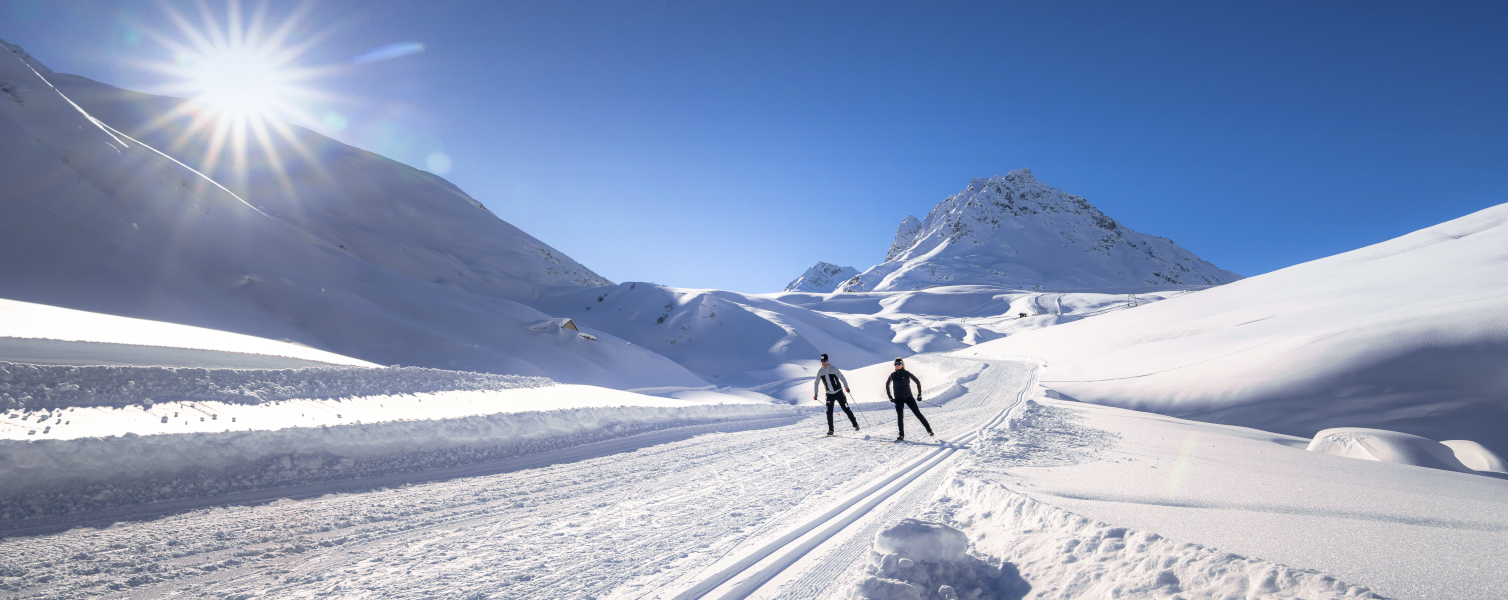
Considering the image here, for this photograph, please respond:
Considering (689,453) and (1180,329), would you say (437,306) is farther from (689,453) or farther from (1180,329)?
(1180,329)

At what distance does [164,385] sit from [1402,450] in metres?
19.7

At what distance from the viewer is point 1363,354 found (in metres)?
13.9

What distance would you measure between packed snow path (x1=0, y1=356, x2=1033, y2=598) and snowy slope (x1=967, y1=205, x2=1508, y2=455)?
13.0 meters

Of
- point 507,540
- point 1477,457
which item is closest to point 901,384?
point 507,540

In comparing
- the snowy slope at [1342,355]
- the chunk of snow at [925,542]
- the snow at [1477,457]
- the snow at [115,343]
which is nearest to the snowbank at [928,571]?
the chunk of snow at [925,542]

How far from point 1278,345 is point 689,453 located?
18.5m

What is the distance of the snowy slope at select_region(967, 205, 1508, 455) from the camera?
12.6m

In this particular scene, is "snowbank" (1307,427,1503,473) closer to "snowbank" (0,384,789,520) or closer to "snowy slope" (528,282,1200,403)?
"snowbank" (0,384,789,520)

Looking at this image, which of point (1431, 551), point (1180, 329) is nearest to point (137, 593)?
point (1431, 551)

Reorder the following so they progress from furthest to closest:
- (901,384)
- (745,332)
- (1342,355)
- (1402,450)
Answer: (745,332)
(1342,355)
(901,384)
(1402,450)

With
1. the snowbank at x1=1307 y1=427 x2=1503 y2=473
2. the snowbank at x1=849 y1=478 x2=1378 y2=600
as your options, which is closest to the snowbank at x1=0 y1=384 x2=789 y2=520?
the snowbank at x1=849 y1=478 x2=1378 y2=600

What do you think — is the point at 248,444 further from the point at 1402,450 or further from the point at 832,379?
the point at 1402,450

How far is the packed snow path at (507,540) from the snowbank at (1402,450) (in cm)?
880

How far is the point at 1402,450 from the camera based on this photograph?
9.50m
